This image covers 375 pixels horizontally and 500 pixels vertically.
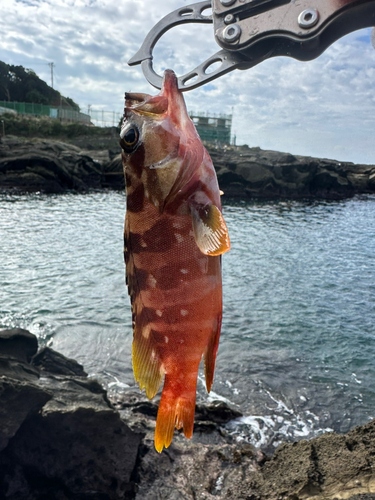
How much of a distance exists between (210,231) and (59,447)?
4.49 meters

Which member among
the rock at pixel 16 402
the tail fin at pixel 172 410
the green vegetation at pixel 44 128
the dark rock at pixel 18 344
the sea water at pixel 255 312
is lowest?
the sea water at pixel 255 312

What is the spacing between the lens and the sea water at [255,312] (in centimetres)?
853

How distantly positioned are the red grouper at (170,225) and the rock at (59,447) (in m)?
3.74

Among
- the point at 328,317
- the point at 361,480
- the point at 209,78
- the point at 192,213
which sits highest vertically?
the point at 209,78

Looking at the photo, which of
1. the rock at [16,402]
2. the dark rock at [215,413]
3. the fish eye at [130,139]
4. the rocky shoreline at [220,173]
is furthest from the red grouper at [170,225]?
the rocky shoreline at [220,173]

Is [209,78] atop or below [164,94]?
atop

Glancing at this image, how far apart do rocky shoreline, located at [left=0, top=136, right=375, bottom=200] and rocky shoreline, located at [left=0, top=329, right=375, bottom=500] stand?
33.0 meters

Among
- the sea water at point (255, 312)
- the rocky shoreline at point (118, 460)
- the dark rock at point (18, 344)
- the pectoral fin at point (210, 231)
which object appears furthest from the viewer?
the sea water at point (255, 312)

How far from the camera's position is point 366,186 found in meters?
49.8

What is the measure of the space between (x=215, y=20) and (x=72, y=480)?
482cm

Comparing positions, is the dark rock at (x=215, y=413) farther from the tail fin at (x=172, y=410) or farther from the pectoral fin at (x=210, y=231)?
the pectoral fin at (x=210, y=231)

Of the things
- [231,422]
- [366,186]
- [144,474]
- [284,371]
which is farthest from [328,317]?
[366,186]

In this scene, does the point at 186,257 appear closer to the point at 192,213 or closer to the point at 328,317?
the point at 192,213

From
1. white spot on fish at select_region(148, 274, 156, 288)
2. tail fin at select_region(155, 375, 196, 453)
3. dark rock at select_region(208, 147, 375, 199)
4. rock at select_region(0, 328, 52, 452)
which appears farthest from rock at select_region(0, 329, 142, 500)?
dark rock at select_region(208, 147, 375, 199)
